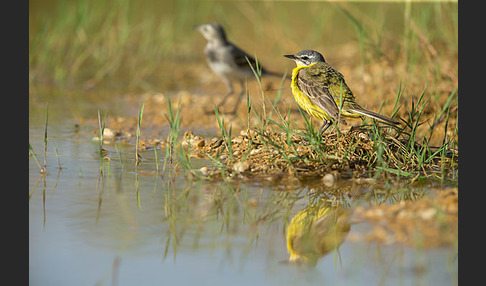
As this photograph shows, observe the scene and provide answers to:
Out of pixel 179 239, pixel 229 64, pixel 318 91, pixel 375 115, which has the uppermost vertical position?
pixel 229 64

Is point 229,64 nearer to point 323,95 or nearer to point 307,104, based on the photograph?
point 307,104

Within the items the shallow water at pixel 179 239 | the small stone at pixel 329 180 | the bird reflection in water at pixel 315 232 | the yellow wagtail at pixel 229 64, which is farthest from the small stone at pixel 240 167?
the yellow wagtail at pixel 229 64

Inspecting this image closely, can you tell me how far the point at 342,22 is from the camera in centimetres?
1527

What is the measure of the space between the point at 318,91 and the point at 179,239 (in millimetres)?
2565

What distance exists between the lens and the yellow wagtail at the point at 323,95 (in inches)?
237

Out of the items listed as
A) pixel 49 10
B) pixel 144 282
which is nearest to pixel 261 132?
pixel 144 282

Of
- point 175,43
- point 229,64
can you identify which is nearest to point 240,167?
point 229,64

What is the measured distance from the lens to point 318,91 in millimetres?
6180

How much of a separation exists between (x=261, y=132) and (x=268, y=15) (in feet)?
27.5

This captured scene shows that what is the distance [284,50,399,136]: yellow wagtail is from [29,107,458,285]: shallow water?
3.63 feet

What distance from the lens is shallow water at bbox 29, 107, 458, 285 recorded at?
357cm

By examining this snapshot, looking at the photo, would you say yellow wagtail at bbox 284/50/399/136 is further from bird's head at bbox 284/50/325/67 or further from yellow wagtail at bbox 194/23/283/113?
yellow wagtail at bbox 194/23/283/113

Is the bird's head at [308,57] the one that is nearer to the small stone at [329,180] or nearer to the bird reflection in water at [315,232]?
the small stone at [329,180]

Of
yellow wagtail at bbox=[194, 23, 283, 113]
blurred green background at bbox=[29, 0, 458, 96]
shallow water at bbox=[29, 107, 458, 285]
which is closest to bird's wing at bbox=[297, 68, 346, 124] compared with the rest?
shallow water at bbox=[29, 107, 458, 285]
